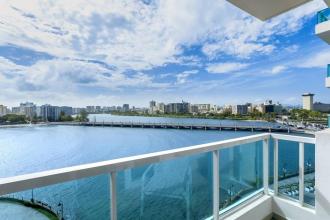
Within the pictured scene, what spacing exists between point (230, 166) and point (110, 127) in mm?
44639

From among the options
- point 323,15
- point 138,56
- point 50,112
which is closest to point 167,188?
point 323,15

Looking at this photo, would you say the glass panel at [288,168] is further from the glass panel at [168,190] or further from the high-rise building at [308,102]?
the high-rise building at [308,102]

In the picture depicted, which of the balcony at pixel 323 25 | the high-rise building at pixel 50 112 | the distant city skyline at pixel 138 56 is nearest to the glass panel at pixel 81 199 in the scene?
the balcony at pixel 323 25

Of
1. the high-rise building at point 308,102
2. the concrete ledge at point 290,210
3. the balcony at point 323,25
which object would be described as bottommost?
the concrete ledge at point 290,210

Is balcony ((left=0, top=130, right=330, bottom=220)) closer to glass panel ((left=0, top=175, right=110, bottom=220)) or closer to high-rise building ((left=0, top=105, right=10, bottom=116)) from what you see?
glass panel ((left=0, top=175, right=110, bottom=220))

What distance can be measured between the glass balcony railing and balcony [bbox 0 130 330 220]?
484 centimetres

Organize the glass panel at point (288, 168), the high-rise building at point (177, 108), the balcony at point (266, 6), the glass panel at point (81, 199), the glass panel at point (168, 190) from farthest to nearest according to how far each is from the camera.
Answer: the high-rise building at point (177, 108), the glass panel at point (288, 168), the balcony at point (266, 6), the glass panel at point (168, 190), the glass panel at point (81, 199)

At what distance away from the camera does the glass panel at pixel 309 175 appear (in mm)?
2440

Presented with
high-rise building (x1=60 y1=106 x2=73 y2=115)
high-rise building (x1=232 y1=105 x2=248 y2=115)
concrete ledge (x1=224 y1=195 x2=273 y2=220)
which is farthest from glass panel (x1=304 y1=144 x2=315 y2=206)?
high-rise building (x1=60 y1=106 x2=73 y2=115)

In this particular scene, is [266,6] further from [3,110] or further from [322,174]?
[3,110]

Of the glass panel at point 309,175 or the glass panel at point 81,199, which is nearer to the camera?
the glass panel at point 81,199

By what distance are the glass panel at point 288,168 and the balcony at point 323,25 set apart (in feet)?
14.5

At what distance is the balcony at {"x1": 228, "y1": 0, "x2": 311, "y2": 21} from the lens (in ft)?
7.07

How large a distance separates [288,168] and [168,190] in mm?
1683
